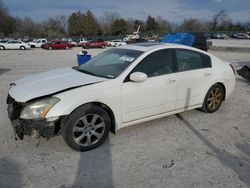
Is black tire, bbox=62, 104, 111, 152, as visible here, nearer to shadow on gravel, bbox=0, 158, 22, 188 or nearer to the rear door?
shadow on gravel, bbox=0, 158, 22, 188

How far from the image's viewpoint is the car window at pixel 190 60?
16.2 ft

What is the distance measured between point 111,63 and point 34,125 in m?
1.84

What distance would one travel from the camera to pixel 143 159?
3717mm

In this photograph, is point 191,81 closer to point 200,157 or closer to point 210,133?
point 210,133

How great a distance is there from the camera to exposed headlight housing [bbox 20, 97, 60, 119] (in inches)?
142

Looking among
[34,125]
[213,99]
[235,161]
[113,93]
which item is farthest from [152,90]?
[34,125]

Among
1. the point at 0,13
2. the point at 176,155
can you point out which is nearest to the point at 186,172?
the point at 176,155

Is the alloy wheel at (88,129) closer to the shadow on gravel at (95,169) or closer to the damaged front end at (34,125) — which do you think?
the shadow on gravel at (95,169)

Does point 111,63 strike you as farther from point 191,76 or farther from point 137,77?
point 191,76

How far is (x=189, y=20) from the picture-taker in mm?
105312

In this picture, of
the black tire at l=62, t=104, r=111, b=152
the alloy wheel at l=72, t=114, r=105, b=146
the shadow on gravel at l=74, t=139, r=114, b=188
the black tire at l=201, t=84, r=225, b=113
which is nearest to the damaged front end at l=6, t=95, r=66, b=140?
the black tire at l=62, t=104, r=111, b=152

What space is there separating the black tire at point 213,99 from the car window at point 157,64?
3.96ft

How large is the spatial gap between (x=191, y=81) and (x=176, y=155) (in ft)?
5.58

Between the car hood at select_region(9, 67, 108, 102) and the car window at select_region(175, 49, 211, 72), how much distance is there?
5.29ft
